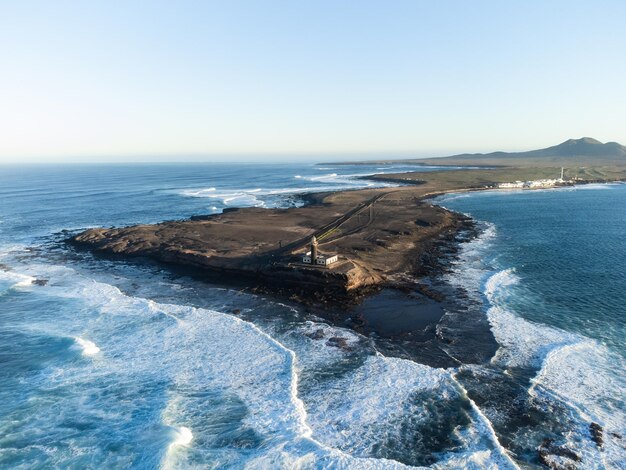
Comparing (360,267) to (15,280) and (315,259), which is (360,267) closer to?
(315,259)

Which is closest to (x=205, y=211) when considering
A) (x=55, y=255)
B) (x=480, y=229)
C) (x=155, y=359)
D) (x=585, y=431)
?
(x=55, y=255)

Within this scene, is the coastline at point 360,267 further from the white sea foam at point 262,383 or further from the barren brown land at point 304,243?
the white sea foam at point 262,383

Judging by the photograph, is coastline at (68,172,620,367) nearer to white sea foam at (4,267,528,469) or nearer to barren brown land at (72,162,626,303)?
barren brown land at (72,162,626,303)

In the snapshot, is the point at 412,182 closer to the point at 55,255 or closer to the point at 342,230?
the point at 342,230

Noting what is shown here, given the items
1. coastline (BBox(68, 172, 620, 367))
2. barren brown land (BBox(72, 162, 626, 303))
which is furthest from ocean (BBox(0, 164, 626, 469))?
barren brown land (BBox(72, 162, 626, 303))

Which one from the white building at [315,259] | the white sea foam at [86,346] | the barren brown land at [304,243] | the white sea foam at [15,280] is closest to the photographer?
the white sea foam at [86,346]

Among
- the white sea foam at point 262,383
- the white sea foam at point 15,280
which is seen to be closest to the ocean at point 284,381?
the white sea foam at point 262,383

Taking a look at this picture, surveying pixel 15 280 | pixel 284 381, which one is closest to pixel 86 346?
pixel 284 381

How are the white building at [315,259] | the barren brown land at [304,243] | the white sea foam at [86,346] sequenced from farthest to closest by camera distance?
the white building at [315,259] < the barren brown land at [304,243] < the white sea foam at [86,346]
